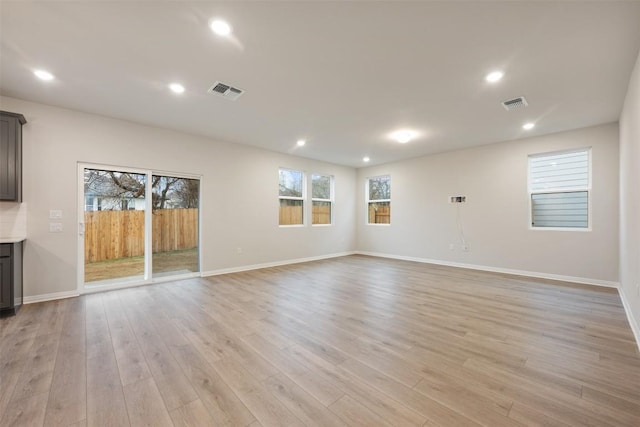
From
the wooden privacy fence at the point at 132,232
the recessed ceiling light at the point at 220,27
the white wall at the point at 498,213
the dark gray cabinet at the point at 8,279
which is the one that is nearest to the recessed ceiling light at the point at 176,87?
the recessed ceiling light at the point at 220,27

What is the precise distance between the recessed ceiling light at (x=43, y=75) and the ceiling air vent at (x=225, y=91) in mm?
1620

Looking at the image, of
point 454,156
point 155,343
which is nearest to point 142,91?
point 155,343

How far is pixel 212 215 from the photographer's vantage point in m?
5.06

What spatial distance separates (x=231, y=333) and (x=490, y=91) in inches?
157

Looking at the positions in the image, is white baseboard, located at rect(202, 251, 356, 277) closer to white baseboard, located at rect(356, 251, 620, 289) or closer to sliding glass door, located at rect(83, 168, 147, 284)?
sliding glass door, located at rect(83, 168, 147, 284)

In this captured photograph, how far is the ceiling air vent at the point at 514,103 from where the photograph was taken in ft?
10.9

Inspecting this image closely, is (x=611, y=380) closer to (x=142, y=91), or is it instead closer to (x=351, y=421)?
(x=351, y=421)

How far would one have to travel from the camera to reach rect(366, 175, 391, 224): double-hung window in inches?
289

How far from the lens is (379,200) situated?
24.7 feet

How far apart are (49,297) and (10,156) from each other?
189cm

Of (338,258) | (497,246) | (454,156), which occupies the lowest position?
(338,258)

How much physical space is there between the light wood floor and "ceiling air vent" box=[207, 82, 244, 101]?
2.68 m

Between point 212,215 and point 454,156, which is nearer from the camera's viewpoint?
point 212,215

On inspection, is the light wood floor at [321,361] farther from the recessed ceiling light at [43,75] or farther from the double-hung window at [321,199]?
the double-hung window at [321,199]
